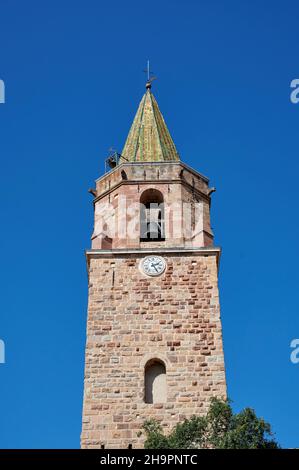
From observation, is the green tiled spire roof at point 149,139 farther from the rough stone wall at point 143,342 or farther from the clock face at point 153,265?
the rough stone wall at point 143,342

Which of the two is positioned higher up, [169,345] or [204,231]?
[204,231]

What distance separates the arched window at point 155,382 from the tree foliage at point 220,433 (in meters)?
3.51

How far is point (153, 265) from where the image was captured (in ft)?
88.7

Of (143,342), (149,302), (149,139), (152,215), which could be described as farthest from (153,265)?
(149,139)

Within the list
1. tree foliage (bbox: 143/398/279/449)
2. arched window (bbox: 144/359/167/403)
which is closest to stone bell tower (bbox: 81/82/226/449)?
arched window (bbox: 144/359/167/403)

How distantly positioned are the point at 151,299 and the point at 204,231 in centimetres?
299

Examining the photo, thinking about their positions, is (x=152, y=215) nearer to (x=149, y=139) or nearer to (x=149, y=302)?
(x=149, y=302)

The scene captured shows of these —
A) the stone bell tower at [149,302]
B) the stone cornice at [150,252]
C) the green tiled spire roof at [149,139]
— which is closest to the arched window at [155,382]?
the stone bell tower at [149,302]

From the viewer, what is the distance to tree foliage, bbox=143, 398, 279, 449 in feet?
63.0

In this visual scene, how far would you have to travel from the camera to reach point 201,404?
80.4ft

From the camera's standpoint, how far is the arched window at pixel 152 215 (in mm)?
28141
